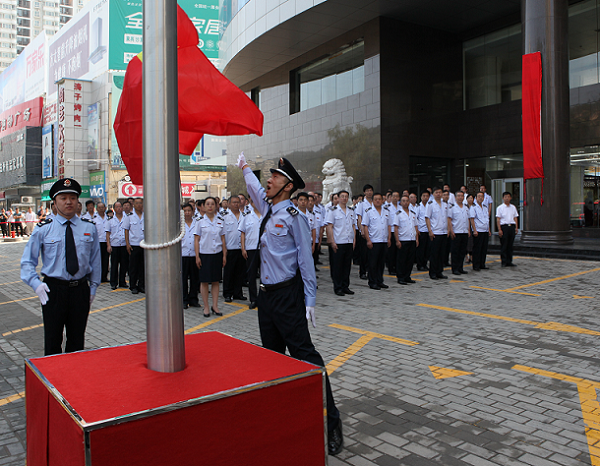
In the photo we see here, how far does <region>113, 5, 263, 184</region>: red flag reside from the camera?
333 cm

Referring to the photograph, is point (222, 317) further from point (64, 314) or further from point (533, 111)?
point (533, 111)

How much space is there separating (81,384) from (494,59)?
20.5 meters

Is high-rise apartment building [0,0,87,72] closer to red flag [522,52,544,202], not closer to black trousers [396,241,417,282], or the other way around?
red flag [522,52,544,202]

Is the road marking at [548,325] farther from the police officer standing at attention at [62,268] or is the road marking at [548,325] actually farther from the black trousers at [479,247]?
the police officer standing at attention at [62,268]

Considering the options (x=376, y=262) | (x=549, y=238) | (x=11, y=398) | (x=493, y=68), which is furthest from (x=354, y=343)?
(x=493, y=68)

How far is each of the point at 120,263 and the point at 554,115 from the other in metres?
12.3

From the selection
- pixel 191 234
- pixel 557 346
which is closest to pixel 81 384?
pixel 557 346

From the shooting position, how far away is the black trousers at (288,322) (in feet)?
10.9

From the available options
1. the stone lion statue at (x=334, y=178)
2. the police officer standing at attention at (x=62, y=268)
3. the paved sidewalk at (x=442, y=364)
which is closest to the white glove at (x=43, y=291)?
the police officer standing at attention at (x=62, y=268)

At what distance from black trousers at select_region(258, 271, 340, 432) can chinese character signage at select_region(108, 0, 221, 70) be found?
4293 centimetres

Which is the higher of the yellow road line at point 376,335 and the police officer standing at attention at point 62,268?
the police officer standing at attention at point 62,268

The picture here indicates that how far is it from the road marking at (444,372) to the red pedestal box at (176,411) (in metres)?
2.33

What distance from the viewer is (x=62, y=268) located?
4.02 meters

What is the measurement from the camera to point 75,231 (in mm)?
4180
